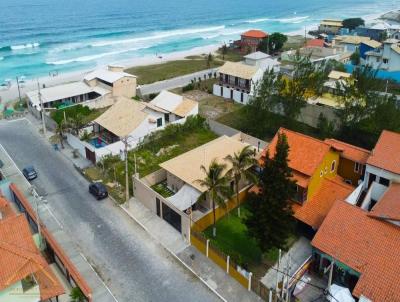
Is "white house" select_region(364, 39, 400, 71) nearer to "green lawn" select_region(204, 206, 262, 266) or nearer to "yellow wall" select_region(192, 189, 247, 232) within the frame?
"yellow wall" select_region(192, 189, 247, 232)

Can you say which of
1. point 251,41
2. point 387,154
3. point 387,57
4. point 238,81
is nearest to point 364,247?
point 387,154

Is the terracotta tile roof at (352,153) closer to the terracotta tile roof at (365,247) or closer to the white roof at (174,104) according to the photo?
the terracotta tile roof at (365,247)

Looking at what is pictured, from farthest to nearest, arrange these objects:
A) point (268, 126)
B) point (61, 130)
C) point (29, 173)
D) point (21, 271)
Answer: point (268, 126)
point (61, 130)
point (29, 173)
point (21, 271)

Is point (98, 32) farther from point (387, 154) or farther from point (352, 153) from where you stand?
point (387, 154)

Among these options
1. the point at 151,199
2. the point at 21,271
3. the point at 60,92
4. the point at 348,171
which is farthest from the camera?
the point at 60,92

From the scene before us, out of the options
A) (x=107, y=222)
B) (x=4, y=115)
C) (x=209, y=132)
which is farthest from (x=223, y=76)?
(x=107, y=222)
